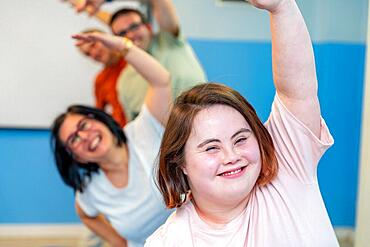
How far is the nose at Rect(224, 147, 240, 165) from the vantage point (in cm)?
98

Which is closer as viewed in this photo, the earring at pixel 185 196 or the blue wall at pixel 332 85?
the earring at pixel 185 196

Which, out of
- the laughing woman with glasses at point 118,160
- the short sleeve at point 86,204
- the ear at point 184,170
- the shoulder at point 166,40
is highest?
the shoulder at point 166,40

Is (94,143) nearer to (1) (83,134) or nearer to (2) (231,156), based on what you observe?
(1) (83,134)

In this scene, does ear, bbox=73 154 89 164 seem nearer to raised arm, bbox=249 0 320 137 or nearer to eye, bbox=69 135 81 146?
eye, bbox=69 135 81 146

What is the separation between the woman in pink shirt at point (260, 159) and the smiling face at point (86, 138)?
812mm

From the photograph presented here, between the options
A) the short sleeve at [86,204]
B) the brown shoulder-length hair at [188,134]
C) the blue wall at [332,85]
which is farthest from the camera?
the blue wall at [332,85]

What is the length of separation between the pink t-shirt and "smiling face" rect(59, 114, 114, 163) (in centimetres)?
83

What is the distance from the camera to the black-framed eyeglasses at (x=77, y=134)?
187 cm

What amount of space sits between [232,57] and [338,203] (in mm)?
804

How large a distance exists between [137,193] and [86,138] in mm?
237

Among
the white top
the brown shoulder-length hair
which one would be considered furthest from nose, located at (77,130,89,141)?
the brown shoulder-length hair

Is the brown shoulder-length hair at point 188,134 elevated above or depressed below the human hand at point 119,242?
above

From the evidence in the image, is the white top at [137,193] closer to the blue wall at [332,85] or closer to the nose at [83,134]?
the nose at [83,134]

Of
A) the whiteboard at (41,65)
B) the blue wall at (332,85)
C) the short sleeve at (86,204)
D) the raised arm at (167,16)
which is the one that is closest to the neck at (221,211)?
the short sleeve at (86,204)
